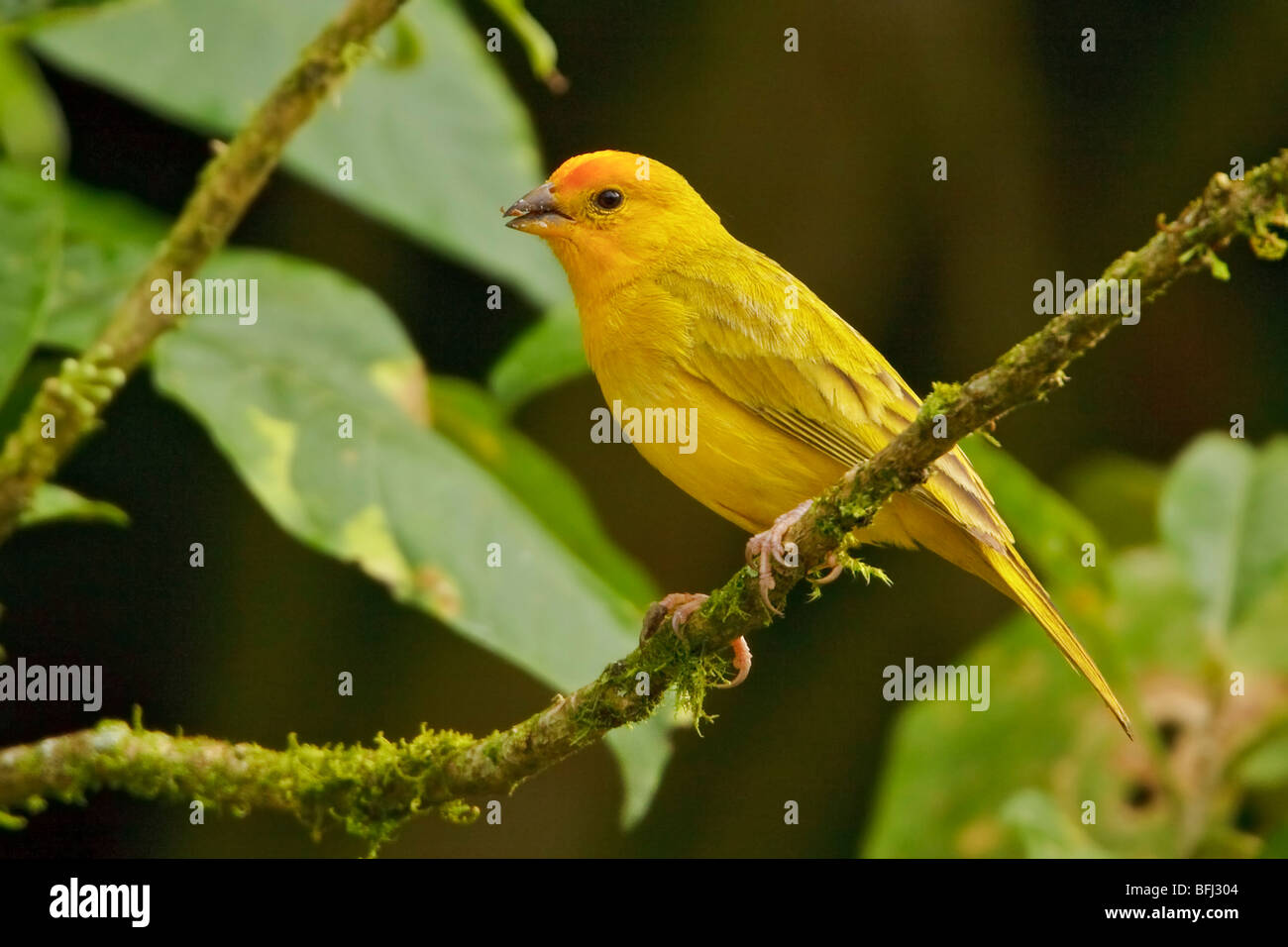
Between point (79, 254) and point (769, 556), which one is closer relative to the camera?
point (769, 556)

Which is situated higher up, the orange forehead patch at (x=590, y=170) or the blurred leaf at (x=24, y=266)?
the orange forehead patch at (x=590, y=170)

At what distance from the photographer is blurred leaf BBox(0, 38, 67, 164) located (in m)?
4.07

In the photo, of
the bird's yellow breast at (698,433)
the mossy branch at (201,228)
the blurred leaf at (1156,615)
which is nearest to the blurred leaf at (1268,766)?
the blurred leaf at (1156,615)

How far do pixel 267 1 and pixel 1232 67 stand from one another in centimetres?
363

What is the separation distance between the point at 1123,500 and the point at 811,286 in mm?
1320

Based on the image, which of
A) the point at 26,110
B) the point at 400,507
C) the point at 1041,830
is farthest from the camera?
the point at 26,110

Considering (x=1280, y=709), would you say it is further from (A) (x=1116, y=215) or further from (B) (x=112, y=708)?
(B) (x=112, y=708)

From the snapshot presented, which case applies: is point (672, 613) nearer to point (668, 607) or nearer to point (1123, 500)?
point (668, 607)

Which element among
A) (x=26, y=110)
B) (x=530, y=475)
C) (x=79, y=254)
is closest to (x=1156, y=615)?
(x=530, y=475)

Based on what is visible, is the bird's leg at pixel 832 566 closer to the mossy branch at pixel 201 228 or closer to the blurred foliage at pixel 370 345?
the blurred foliage at pixel 370 345

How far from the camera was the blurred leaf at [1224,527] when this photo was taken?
12.7ft

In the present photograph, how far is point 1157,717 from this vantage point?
13.0 feet

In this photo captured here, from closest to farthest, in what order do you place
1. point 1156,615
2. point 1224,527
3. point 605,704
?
point 605,704 < point 1224,527 < point 1156,615
